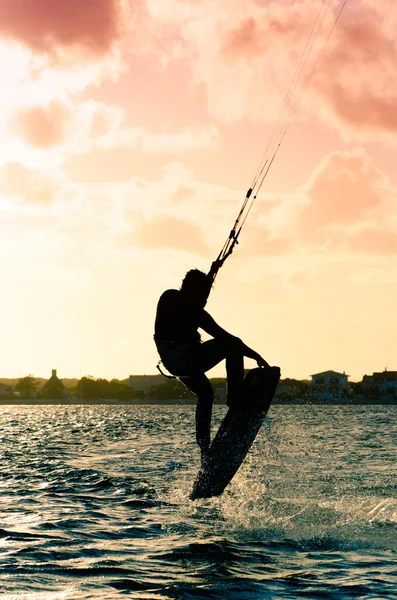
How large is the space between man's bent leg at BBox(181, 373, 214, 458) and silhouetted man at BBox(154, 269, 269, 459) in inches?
0.6

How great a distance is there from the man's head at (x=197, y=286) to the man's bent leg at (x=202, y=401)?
117cm

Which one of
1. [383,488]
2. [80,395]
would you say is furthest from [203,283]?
[80,395]

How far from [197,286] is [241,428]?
93.0 inches

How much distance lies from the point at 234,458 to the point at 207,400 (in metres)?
1.00

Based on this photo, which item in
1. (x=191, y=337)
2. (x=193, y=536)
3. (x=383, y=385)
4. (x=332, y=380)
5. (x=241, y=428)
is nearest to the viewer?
(x=193, y=536)

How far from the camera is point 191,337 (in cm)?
1106

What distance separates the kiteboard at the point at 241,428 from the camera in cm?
1175

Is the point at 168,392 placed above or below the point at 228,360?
above

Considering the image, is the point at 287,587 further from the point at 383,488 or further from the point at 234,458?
the point at 383,488

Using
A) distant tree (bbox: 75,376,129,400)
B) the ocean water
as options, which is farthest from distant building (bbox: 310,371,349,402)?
the ocean water

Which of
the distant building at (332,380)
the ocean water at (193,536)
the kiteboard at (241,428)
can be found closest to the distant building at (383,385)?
the distant building at (332,380)

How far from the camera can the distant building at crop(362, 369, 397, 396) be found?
570 feet

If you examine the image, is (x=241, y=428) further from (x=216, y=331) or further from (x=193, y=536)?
(x=193, y=536)

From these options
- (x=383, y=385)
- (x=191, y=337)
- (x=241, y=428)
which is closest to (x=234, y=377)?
(x=241, y=428)
